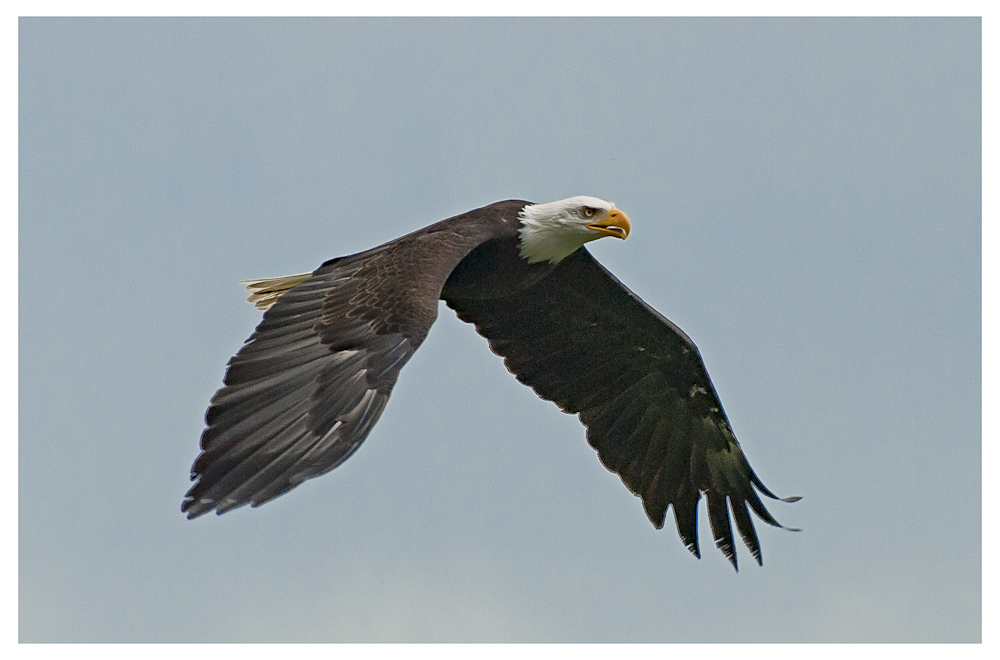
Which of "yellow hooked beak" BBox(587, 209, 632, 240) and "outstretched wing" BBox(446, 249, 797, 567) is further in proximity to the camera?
"outstretched wing" BBox(446, 249, 797, 567)

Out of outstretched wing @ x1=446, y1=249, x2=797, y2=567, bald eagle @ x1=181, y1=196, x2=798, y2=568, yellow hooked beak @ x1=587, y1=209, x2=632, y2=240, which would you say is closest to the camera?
bald eagle @ x1=181, y1=196, x2=798, y2=568

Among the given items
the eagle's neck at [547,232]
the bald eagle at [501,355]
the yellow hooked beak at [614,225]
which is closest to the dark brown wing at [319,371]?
the bald eagle at [501,355]

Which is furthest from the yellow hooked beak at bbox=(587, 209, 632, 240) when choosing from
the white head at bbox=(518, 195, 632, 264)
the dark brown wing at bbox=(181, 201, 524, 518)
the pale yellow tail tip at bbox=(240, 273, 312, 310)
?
the pale yellow tail tip at bbox=(240, 273, 312, 310)

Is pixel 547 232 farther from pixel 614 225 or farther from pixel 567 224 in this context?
pixel 614 225

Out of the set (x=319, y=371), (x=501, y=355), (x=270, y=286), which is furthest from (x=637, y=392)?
(x=319, y=371)

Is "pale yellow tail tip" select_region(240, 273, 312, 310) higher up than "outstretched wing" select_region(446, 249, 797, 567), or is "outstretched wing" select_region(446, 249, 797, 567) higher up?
"pale yellow tail tip" select_region(240, 273, 312, 310)

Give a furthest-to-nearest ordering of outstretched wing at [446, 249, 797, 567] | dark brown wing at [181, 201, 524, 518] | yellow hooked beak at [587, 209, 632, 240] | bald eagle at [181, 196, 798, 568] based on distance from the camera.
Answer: outstretched wing at [446, 249, 797, 567]
yellow hooked beak at [587, 209, 632, 240]
bald eagle at [181, 196, 798, 568]
dark brown wing at [181, 201, 524, 518]

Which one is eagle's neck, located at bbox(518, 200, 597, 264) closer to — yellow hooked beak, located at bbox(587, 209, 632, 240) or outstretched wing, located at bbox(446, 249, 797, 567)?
yellow hooked beak, located at bbox(587, 209, 632, 240)

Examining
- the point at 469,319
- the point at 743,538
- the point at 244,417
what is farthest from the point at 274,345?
the point at 743,538

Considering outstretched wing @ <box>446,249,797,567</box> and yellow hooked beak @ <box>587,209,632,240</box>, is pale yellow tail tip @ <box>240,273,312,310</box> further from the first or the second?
yellow hooked beak @ <box>587,209,632,240</box>

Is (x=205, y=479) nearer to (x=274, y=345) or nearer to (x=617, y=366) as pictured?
(x=274, y=345)
